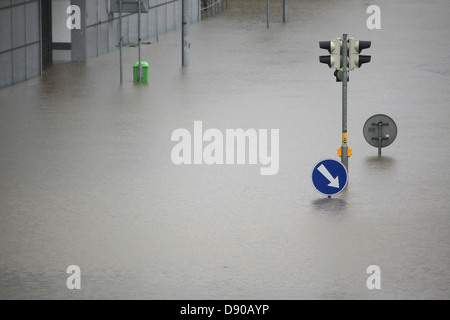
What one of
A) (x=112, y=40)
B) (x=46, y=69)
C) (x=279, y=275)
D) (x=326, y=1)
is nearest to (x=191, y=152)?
(x=279, y=275)

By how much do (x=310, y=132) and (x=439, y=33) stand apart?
2406 cm

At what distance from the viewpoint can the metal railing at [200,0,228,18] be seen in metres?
56.9

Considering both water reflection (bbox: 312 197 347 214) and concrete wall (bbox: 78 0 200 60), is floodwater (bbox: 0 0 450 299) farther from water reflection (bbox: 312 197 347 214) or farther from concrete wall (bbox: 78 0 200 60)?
concrete wall (bbox: 78 0 200 60)

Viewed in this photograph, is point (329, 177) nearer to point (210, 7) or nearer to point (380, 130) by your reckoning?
point (380, 130)

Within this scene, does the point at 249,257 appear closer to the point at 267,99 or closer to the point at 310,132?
the point at 310,132

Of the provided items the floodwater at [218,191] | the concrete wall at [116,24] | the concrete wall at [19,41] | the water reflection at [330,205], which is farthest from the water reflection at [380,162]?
the concrete wall at [116,24]

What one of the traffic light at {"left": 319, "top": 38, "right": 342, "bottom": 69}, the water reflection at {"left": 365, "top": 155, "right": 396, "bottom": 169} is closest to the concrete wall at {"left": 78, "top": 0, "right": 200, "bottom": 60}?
the water reflection at {"left": 365, "top": 155, "right": 396, "bottom": 169}

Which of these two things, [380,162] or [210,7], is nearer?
[380,162]

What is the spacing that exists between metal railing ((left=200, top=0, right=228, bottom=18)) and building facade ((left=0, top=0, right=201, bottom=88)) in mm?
8916

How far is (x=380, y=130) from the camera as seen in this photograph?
21.1 metres

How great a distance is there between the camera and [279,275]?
1382cm

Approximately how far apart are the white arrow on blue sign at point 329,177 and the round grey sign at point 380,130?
345 centimetres

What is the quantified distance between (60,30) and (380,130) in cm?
1875

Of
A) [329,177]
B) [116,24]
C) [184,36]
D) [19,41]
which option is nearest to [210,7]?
[116,24]
